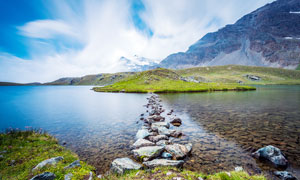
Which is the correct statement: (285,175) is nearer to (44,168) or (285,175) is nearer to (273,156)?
(273,156)

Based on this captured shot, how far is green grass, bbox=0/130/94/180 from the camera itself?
7.99 meters

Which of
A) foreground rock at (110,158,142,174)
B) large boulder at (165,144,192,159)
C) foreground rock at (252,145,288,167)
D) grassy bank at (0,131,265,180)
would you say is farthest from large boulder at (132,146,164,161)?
foreground rock at (252,145,288,167)

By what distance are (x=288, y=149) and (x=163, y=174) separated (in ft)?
41.3

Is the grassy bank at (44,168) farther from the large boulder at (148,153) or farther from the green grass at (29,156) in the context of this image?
the large boulder at (148,153)

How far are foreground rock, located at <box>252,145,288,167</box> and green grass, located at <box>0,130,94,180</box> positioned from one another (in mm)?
12642

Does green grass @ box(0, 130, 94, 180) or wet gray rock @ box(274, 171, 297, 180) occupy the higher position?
green grass @ box(0, 130, 94, 180)

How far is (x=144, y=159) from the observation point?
10578 millimetres

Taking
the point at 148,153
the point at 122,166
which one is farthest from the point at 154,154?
the point at 122,166

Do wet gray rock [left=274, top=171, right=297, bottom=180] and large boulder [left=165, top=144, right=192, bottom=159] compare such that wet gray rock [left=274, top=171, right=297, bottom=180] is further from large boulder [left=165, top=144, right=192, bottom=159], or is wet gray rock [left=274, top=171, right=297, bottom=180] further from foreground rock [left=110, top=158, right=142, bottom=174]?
foreground rock [left=110, top=158, right=142, bottom=174]

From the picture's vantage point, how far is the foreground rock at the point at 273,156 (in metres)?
9.84

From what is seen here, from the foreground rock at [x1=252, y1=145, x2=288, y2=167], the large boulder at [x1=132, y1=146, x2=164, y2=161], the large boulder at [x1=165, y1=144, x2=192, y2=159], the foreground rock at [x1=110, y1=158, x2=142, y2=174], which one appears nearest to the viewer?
the foreground rock at [x1=110, y1=158, x2=142, y2=174]

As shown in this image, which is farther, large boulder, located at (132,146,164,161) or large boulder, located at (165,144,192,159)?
large boulder, located at (165,144,192,159)

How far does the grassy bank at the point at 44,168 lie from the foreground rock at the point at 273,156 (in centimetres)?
404

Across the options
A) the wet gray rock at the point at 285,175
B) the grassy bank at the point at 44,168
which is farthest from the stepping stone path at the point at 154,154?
the wet gray rock at the point at 285,175
